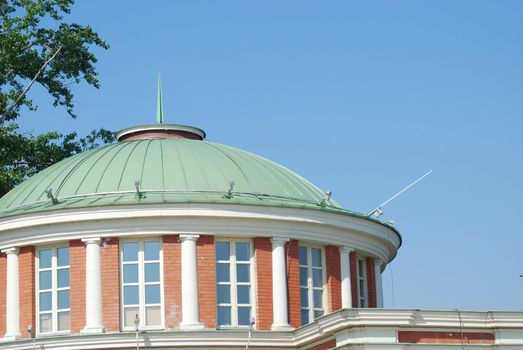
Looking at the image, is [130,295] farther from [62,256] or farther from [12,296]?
[12,296]

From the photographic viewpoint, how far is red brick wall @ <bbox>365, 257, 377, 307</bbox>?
5238cm

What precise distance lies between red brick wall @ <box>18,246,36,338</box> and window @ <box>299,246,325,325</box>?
361 inches

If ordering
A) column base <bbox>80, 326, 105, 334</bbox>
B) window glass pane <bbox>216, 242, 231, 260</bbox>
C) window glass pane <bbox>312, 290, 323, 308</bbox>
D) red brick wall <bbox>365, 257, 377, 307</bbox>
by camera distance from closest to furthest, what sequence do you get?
column base <bbox>80, 326, 105, 334</bbox> → window glass pane <bbox>216, 242, 231, 260</bbox> → window glass pane <bbox>312, 290, 323, 308</bbox> → red brick wall <bbox>365, 257, 377, 307</bbox>

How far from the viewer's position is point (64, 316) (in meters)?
47.9

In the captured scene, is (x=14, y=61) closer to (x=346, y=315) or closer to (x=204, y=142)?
(x=204, y=142)

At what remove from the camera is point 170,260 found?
47.4m

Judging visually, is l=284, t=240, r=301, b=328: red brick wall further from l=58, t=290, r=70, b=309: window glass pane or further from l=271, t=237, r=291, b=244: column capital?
l=58, t=290, r=70, b=309: window glass pane

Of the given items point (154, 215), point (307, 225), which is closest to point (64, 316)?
point (154, 215)

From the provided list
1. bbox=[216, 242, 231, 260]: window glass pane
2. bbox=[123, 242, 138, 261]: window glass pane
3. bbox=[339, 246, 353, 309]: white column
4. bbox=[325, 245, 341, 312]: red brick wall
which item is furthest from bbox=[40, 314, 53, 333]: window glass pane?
bbox=[339, 246, 353, 309]: white column

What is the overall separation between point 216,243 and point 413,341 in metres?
9.04

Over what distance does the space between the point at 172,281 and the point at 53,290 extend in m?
4.17

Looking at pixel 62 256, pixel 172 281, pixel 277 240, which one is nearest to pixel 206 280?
pixel 172 281

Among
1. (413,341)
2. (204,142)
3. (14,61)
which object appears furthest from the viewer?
(14,61)

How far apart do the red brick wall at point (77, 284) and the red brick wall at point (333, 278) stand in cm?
851
